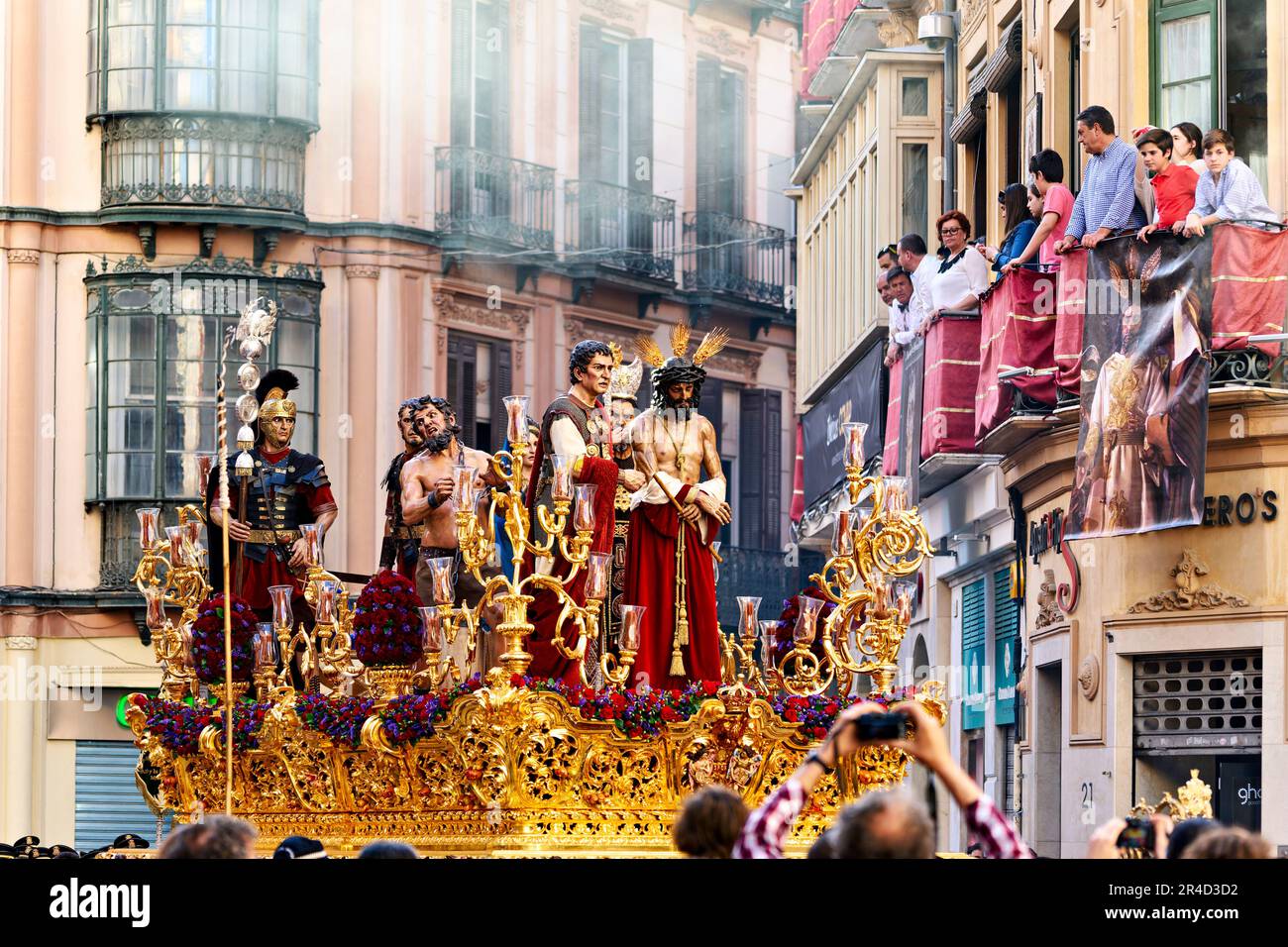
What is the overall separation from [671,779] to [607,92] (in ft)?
70.5

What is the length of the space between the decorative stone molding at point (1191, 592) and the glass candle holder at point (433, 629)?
6.50m

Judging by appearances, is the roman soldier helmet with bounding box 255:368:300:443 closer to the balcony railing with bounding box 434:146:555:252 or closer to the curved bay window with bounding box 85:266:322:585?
the curved bay window with bounding box 85:266:322:585

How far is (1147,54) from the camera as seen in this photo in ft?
62.0

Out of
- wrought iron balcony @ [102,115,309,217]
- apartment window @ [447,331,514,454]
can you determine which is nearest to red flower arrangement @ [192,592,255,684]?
wrought iron balcony @ [102,115,309,217]

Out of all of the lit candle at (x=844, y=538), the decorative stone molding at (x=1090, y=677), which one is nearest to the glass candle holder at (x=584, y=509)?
the lit candle at (x=844, y=538)

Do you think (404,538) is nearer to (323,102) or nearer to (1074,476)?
(1074,476)

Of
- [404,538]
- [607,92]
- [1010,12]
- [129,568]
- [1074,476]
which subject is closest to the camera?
[404,538]

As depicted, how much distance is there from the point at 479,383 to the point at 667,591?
58.3ft

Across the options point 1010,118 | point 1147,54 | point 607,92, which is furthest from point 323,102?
point 1147,54

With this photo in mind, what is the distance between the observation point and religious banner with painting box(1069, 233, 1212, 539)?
56.0 feet

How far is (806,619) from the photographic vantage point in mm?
12859

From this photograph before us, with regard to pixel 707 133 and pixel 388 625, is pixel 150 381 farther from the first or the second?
pixel 388 625

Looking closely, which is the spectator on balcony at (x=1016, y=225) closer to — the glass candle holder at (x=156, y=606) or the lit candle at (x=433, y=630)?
the glass candle holder at (x=156, y=606)

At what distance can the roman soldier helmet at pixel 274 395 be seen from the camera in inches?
618
